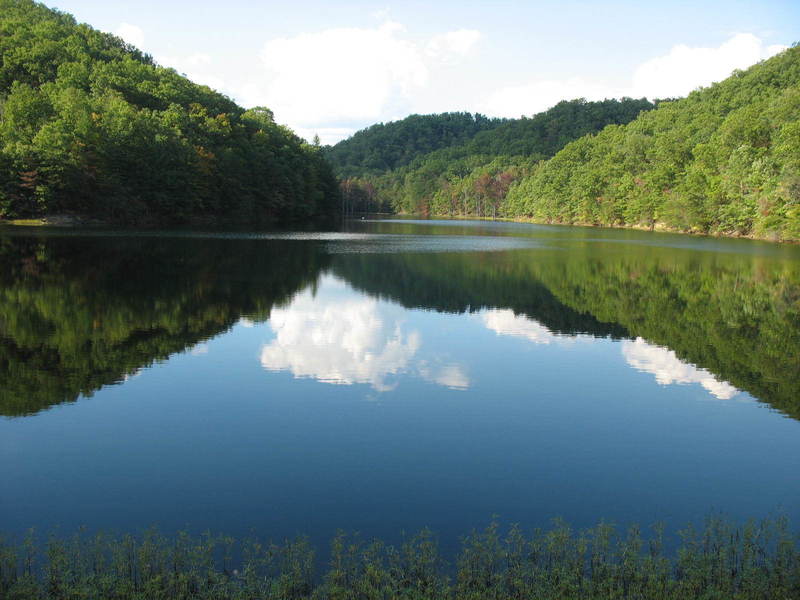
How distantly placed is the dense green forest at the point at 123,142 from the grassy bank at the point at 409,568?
5889 centimetres

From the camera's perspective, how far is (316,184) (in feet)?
420

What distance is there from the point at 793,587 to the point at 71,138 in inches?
2649

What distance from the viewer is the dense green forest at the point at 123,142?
60.7 m

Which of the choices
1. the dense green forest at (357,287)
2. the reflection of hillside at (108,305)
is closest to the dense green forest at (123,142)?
the dense green forest at (357,287)

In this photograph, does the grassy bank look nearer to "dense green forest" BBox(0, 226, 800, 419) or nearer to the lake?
the lake

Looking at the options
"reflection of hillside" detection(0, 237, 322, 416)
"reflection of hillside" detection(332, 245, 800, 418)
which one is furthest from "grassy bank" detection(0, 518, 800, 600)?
"reflection of hillside" detection(332, 245, 800, 418)

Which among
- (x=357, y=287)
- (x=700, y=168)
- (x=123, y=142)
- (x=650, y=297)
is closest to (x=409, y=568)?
(x=357, y=287)

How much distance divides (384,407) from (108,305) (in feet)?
40.3

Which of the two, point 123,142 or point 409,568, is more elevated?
point 123,142

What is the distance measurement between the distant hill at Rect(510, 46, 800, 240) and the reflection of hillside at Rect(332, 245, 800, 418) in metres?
22.4

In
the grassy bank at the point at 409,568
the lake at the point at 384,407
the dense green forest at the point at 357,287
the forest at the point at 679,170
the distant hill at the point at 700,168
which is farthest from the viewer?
the forest at the point at 679,170

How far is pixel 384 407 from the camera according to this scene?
11.8 m

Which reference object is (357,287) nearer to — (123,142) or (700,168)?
(123,142)

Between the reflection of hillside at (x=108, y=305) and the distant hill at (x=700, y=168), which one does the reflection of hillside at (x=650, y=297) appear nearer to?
the reflection of hillside at (x=108, y=305)
